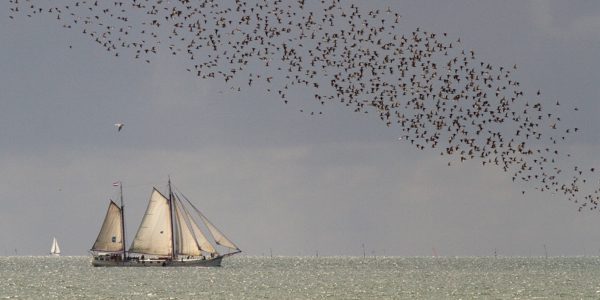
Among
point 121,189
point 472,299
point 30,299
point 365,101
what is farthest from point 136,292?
point 121,189

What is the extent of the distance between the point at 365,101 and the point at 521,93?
9144 mm

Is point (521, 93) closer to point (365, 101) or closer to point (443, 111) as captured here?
point (443, 111)

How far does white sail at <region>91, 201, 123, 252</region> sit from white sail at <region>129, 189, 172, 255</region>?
25.1ft

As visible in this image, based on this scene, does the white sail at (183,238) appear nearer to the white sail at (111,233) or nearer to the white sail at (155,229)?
the white sail at (155,229)

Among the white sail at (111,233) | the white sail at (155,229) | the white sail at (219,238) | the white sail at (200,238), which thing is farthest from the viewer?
the white sail at (111,233)

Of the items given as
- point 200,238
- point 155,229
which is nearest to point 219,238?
point 200,238

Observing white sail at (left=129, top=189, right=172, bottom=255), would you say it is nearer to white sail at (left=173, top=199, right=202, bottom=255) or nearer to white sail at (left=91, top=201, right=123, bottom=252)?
white sail at (left=173, top=199, right=202, bottom=255)

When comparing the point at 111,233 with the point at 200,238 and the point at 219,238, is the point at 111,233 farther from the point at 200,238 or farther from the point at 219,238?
the point at 219,238

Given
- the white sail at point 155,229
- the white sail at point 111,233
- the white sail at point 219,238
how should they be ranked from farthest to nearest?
the white sail at point 111,233 < the white sail at point 155,229 < the white sail at point 219,238

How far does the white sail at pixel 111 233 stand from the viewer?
550ft

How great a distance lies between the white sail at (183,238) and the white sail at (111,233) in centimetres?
1287

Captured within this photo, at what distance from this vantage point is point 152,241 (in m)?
165

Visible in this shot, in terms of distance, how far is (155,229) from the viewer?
16450 centimetres

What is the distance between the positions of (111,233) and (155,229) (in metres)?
10.7
